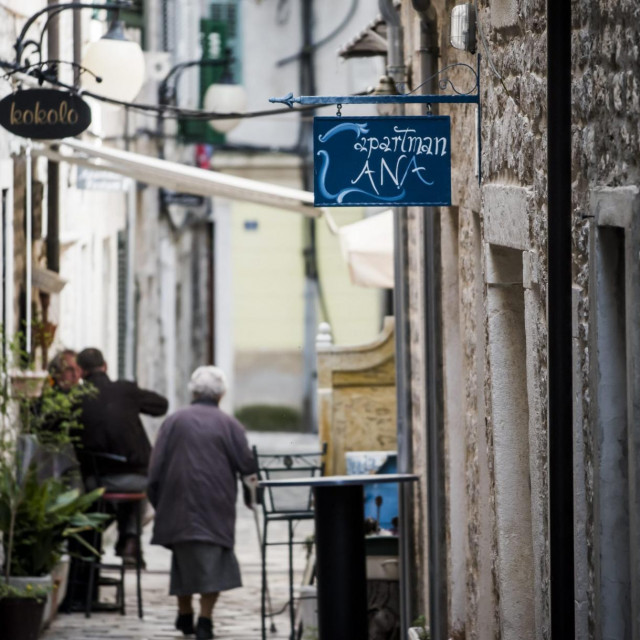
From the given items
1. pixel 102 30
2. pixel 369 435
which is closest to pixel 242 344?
pixel 102 30

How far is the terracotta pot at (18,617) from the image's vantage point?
352 inches

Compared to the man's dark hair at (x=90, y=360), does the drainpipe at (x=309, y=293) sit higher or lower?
higher

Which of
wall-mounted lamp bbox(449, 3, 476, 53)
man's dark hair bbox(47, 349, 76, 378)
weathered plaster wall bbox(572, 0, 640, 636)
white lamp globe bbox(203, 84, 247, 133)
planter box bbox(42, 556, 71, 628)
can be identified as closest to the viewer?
weathered plaster wall bbox(572, 0, 640, 636)

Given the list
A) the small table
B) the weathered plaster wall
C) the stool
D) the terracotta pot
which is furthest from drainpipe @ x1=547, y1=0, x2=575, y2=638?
the stool

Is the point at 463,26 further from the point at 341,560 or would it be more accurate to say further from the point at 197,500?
the point at 197,500

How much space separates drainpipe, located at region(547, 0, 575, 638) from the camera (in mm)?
4496

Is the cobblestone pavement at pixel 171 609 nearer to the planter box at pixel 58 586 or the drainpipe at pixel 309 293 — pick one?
the planter box at pixel 58 586

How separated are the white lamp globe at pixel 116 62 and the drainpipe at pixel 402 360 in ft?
7.79

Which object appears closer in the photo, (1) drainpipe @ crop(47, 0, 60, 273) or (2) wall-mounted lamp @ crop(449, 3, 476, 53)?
(2) wall-mounted lamp @ crop(449, 3, 476, 53)

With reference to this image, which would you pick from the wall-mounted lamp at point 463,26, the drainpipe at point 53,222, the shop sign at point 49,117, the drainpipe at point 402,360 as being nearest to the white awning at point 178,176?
the drainpipe at point 53,222

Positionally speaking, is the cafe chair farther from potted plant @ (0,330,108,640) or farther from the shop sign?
the shop sign

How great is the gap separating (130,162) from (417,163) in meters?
5.95

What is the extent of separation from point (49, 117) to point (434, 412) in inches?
113

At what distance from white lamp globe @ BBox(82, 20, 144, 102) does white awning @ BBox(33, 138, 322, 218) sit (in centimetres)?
43
